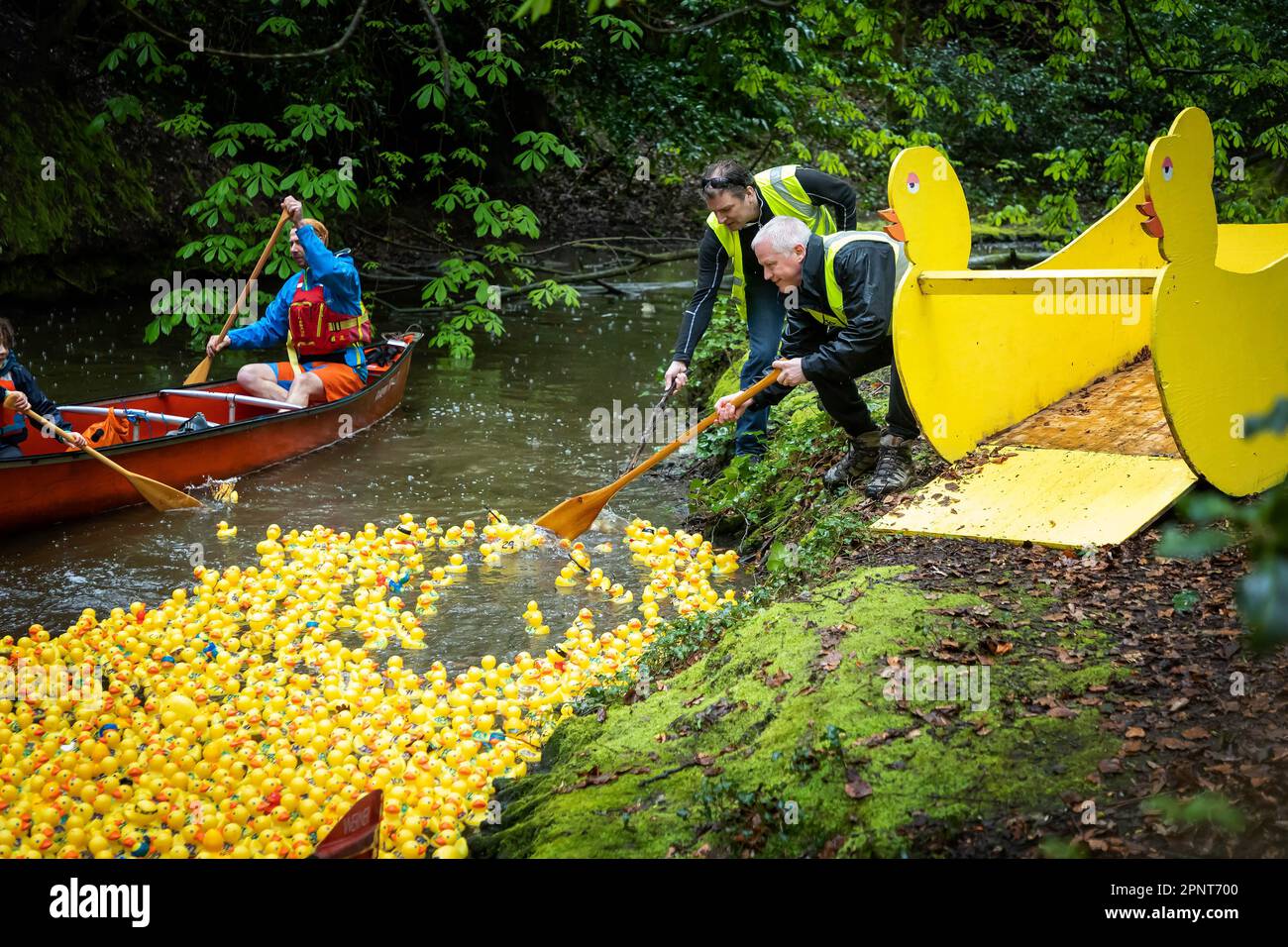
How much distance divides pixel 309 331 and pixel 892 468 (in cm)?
514

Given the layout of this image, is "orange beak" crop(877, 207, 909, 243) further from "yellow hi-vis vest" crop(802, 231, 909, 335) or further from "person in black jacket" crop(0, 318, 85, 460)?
"person in black jacket" crop(0, 318, 85, 460)

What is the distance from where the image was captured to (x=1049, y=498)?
477 centimetres

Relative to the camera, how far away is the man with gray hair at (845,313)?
520cm

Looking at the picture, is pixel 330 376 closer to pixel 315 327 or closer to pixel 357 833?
pixel 315 327

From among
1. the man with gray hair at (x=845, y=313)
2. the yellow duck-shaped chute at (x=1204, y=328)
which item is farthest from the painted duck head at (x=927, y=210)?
the yellow duck-shaped chute at (x=1204, y=328)

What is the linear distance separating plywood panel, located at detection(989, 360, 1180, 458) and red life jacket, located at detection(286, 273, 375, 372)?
5.35m

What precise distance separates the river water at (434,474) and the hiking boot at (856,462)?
1211 mm

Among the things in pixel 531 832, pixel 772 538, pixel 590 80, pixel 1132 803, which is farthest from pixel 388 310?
pixel 1132 803

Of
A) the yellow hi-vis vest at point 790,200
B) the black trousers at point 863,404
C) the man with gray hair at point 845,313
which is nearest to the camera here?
the man with gray hair at point 845,313

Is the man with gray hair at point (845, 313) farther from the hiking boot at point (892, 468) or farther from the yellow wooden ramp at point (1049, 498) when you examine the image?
the yellow wooden ramp at point (1049, 498)

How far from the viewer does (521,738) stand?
410 cm

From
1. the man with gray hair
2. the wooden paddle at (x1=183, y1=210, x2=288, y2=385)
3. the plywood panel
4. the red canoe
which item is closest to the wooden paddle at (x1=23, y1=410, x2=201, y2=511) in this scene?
the red canoe

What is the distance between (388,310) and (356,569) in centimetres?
789

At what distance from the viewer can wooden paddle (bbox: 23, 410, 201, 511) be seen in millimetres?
6500
